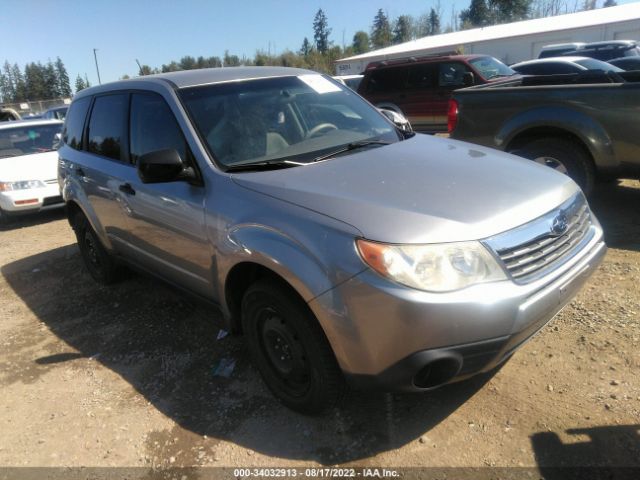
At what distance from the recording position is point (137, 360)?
12.0 ft

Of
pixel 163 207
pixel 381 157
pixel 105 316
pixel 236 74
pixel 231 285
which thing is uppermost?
pixel 236 74

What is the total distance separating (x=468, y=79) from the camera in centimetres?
1103

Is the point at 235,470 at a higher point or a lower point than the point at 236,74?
lower

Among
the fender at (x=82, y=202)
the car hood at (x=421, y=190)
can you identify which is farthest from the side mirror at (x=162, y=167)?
the fender at (x=82, y=202)

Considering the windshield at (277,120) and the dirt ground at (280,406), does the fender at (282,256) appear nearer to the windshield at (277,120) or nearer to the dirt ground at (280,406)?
the windshield at (277,120)

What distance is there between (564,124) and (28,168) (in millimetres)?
7799

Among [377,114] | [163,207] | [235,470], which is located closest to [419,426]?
[235,470]

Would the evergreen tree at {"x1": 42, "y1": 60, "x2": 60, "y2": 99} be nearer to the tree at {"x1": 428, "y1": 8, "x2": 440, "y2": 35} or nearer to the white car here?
the tree at {"x1": 428, "y1": 8, "x2": 440, "y2": 35}

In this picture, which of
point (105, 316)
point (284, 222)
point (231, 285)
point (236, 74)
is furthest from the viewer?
point (105, 316)

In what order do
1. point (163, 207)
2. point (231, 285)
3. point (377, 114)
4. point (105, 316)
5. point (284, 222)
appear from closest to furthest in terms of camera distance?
point (284, 222), point (231, 285), point (163, 207), point (377, 114), point (105, 316)

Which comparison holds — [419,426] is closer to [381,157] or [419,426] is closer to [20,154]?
[381,157]

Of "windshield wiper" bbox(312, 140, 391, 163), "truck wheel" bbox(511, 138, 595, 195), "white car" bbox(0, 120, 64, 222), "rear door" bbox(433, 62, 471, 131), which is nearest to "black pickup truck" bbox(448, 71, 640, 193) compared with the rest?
"truck wheel" bbox(511, 138, 595, 195)

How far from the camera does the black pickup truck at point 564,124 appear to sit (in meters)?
4.73

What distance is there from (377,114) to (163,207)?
1.75 metres
